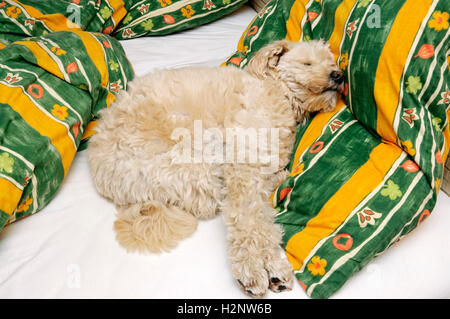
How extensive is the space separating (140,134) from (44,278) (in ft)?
1.93

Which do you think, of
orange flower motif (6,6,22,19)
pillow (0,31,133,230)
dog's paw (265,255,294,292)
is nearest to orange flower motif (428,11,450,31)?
dog's paw (265,255,294,292)

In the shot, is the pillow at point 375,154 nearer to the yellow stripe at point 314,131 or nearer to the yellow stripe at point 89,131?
the yellow stripe at point 314,131

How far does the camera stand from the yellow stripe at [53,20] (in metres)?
1.80

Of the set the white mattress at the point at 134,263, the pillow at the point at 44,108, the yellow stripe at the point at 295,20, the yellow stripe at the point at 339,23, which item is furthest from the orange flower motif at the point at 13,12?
the yellow stripe at the point at 339,23

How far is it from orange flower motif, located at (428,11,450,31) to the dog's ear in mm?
564

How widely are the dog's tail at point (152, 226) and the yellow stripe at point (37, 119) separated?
1.12ft

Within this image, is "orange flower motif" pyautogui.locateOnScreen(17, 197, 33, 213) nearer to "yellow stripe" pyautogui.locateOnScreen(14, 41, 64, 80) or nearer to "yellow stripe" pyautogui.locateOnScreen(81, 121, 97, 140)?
"yellow stripe" pyautogui.locateOnScreen(81, 121, 97, 140)

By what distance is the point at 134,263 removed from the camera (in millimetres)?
1114

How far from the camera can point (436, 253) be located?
3.53 feet

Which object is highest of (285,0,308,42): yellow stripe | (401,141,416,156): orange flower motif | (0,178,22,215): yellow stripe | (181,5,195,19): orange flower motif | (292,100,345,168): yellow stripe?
(285,0,308,42): yellow stripe

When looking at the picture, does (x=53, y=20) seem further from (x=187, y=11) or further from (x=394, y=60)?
(x=394, y=60)

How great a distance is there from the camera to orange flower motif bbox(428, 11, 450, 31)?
0.99 m

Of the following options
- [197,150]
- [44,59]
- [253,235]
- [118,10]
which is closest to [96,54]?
[44,59]
